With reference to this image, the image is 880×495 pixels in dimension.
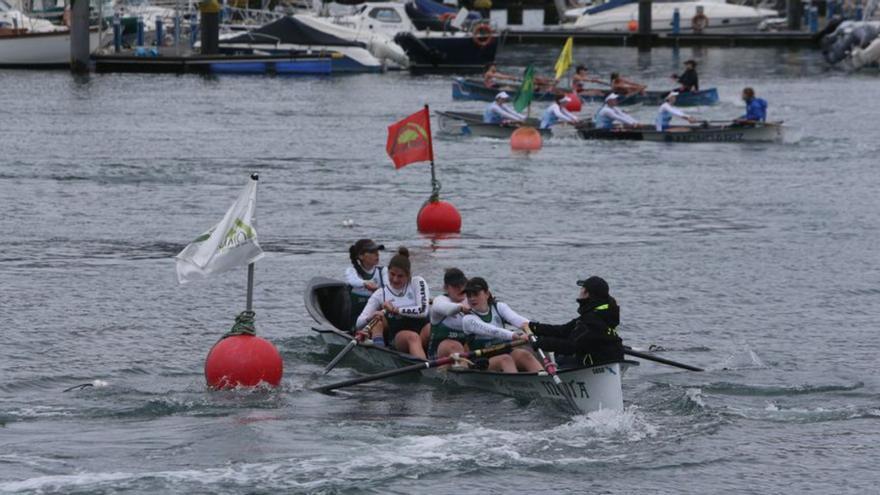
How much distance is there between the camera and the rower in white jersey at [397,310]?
1983 centimetres

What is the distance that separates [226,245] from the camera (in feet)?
60.2

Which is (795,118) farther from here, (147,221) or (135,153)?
(147,221)

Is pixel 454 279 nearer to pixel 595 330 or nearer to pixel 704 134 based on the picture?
pixel 595 330

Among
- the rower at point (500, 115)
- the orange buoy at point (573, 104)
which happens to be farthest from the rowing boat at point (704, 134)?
the orange buoy at point (573, 104)

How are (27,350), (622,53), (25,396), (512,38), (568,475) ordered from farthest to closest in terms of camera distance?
(512,38), (622,53), (27,350), (25,396), (568,475)

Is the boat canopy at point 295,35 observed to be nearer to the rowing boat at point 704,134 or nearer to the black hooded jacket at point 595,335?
the rowing boat at point 704,134

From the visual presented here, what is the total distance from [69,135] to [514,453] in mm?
32739

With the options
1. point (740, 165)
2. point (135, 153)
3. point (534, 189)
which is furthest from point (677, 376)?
point (135, 153)

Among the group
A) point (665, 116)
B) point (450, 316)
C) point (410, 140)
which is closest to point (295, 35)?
point (665, 116)

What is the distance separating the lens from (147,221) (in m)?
32.6

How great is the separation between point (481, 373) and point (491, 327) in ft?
1.85

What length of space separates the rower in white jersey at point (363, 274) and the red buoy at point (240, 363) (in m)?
2.47

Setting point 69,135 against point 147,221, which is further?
point 69,135

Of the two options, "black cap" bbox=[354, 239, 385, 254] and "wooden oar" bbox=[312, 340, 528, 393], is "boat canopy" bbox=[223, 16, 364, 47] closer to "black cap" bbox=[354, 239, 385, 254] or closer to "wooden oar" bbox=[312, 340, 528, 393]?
"black cap" bbox=[354, 239, 385, 254]
